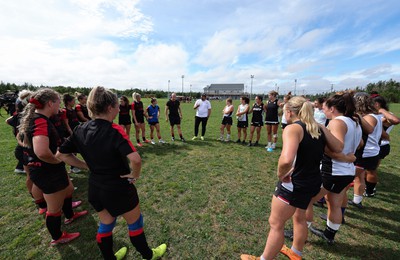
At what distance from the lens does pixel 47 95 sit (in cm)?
248

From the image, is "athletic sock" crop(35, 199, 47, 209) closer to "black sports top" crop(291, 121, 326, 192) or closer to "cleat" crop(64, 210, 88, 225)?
"cleat" crop(64, 210, 88, 225)

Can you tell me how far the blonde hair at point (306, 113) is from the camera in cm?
193

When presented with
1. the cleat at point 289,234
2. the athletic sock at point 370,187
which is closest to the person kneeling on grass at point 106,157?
the cleat at point 289,234

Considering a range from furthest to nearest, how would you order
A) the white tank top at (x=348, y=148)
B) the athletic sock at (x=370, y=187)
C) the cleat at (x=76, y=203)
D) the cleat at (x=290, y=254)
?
the athletic sock at (x=370, y=187)
the cleat at (x=76, y=203)
the cleat at (x=290, y=254)
the white tank top at (x=348, y=148)

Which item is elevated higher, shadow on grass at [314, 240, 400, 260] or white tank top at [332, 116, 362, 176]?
white tank top at [332, 116, 362, 176]

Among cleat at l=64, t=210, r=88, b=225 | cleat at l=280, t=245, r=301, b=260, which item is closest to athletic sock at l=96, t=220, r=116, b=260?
cleat at l=64, t=210, r=88, b=225

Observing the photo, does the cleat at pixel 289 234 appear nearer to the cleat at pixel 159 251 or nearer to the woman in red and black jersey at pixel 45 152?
the cleat at pixel 159 251

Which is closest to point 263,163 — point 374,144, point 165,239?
point 374,144

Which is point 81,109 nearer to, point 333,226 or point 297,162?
point 297,162

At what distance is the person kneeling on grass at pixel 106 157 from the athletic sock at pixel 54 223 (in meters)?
1.07

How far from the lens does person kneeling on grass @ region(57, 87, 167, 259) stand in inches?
69.2

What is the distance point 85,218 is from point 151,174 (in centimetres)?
200

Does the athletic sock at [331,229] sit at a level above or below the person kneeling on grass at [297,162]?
below

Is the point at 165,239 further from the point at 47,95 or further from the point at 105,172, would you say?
the point at 47,95
